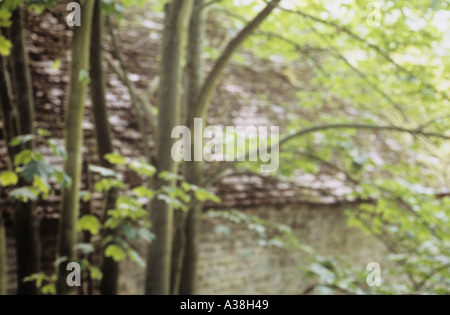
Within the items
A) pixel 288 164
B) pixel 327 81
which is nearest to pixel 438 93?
pixel 327 81

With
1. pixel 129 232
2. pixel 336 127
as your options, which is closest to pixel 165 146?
pixel 129 232

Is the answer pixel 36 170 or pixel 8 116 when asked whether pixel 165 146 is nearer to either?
pixel 8 116

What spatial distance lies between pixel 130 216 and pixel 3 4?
129cm

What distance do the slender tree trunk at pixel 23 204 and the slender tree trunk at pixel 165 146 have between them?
80cm

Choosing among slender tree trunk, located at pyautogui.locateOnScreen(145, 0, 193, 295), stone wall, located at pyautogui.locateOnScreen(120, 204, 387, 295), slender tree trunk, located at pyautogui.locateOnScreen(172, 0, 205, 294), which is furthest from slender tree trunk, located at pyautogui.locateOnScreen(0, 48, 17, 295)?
stone wall, located at pyautogui.locateOnScreen(120, 204, 387, 295)

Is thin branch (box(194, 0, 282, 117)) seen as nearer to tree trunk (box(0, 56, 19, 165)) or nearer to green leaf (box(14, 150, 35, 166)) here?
tree trunk (box(0, 56, 19, 165))

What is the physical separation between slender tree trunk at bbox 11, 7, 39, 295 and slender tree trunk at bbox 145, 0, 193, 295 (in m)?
0.80

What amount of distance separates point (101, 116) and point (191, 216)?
116cm

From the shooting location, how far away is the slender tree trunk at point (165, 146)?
300 cm

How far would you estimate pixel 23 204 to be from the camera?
2.86 metres

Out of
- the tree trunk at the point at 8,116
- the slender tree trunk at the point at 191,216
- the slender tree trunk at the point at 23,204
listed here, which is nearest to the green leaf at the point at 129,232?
the slender tree trunk at the point at 23,204

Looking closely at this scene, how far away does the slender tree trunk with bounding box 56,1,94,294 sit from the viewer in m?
2.48

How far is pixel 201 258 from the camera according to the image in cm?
461

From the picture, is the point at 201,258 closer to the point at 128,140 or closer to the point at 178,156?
the point at 128,140
